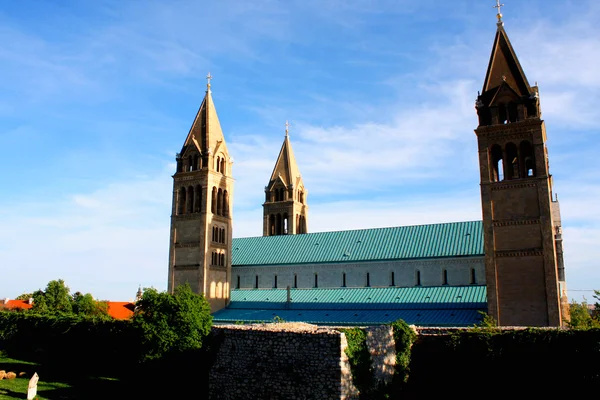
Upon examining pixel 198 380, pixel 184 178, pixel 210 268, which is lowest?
pixel 198 380

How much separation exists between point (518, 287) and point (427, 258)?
10.2 m

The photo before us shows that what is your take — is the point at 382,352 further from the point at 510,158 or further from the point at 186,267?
the point at 186,267

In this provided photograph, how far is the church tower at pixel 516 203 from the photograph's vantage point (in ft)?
114

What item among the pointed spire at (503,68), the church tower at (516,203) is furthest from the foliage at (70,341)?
the pointed spire at (503,68)

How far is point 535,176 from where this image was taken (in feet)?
119

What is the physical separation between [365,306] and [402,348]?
2045 centimetres

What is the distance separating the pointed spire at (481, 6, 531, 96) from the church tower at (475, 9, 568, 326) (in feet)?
0.22

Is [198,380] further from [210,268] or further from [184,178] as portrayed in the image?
[184,178]

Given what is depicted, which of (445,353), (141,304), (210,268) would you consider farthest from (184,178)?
(445,353)

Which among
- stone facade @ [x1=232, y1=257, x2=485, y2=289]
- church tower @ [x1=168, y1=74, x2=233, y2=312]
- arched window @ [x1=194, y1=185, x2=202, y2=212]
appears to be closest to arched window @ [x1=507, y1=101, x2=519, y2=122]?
stone facade @ [x1=232, y1=257, x2=485, y2=289]

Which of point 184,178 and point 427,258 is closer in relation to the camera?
point 427,258

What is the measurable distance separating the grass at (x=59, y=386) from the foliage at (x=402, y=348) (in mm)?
14811

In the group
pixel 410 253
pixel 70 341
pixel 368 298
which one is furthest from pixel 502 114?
pixel 70 341

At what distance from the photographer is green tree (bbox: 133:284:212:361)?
1136 inches
